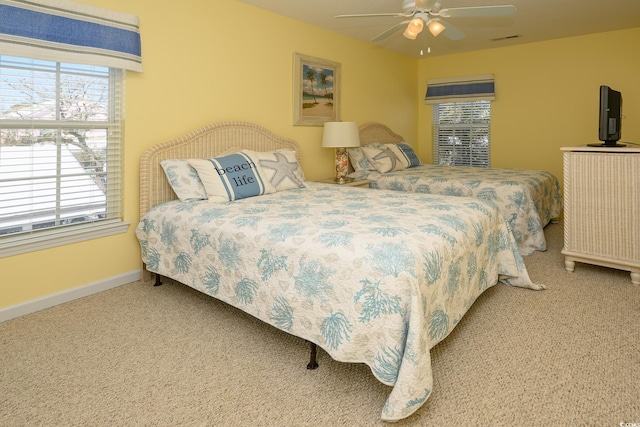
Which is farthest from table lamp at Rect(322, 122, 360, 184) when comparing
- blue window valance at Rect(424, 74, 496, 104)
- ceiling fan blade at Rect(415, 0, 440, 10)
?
blue window valance at Rect(424, 74, 496, 104)

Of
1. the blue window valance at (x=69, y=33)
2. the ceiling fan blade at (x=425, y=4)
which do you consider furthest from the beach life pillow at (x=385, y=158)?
the blue window valance at (x=69, y=33)

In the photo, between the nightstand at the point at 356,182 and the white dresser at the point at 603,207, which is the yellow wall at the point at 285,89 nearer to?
the nightstand at the point at 356,182

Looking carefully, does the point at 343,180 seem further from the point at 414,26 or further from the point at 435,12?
the point at 435,12

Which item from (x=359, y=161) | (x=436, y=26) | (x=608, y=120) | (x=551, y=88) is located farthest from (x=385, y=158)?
(x=551, y=88)

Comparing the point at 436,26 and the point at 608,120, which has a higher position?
the point at 436,26

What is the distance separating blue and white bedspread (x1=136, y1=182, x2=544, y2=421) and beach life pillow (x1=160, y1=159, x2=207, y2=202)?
0.47 feet

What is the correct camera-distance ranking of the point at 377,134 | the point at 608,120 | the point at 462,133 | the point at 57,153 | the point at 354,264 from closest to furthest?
1. the point at 354,264
2. the point at 57,153
3. the point at 608,120
4. the point at 377,134
5. the point at 462,133

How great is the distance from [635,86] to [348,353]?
4990 millimetres

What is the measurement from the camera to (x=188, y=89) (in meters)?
3.17

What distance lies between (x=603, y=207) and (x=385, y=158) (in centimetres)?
228

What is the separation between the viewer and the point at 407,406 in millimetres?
1440

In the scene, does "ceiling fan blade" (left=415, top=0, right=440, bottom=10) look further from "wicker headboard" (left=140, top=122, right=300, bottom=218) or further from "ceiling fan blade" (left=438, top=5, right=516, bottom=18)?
"wicker headboard" (left=140, top=122, right=300, bottom=218)

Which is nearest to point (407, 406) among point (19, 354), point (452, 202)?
point (452, 202)

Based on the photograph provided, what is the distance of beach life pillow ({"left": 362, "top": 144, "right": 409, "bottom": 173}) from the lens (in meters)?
4.61
